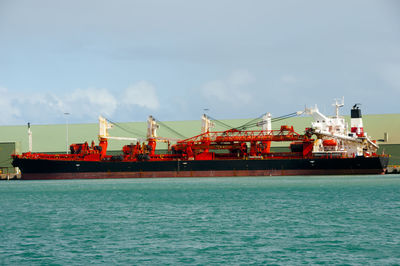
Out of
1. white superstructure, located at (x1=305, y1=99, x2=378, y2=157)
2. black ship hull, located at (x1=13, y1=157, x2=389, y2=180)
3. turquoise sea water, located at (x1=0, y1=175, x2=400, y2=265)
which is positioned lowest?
turquoise sea water, located at (x1=0, y1=175, x2=400, y2=265)

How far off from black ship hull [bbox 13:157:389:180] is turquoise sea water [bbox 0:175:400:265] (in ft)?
72.5

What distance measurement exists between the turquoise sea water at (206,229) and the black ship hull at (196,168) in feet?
72.5

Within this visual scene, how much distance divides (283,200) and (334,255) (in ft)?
53.6

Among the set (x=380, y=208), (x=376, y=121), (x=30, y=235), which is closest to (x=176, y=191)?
(x=380, y=208)

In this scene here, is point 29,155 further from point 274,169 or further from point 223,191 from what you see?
point 223,191

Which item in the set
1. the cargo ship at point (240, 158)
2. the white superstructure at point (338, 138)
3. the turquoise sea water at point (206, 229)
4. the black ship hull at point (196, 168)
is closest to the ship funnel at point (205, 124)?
the cargo ship at point (240, 158)

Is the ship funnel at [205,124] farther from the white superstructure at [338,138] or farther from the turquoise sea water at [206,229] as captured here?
the turquoise sea water at [206,229]

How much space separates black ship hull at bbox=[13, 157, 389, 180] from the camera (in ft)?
198

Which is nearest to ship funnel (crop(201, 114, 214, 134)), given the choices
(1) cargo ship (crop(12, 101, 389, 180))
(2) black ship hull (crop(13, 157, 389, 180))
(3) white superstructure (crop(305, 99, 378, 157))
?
(1) cargo ship (crop(12, 101, 389, 180))

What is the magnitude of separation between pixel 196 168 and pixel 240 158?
16.8 ft

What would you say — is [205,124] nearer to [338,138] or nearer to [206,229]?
[338,138]

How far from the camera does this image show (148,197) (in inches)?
1515

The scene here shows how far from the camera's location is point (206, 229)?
2342cm

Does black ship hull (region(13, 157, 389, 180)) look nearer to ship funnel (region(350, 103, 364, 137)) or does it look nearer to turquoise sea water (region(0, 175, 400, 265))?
ship funnel (region(350, 103, 364, 137))
